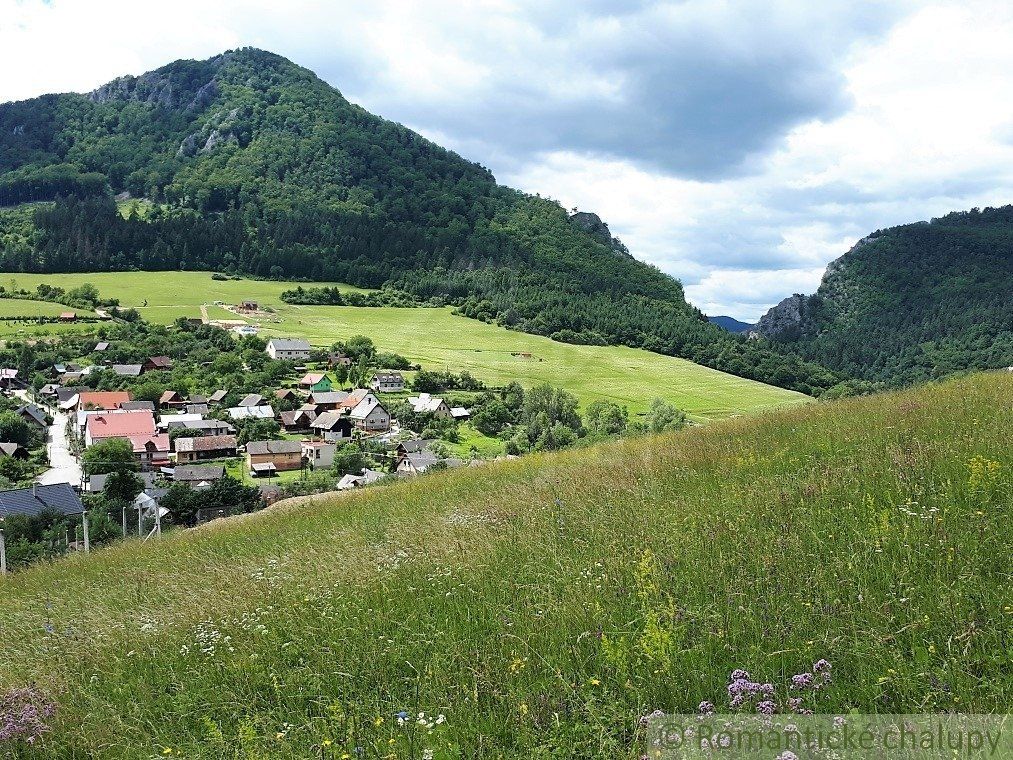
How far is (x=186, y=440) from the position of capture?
6738 centimetres

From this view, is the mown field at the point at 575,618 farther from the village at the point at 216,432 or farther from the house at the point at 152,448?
the house at the point at 152,448

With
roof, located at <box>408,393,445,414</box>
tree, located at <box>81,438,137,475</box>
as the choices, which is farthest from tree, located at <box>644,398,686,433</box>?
tree, located at <box>81,438,137,475</box>

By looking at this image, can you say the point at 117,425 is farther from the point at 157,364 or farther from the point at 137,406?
the point at 157,364

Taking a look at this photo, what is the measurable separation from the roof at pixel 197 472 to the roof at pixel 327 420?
1441 cm

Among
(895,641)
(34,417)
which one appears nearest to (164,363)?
(34,417)

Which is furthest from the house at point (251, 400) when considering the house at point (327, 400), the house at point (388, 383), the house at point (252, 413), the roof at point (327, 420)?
the house at point (388, 383)

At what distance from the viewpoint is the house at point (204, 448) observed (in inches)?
2635

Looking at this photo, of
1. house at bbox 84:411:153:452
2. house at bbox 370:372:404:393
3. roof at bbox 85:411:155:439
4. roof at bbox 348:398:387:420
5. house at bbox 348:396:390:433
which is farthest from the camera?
house at bbox 370:372:404:393

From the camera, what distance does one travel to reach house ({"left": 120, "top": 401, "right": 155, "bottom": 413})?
76.3m

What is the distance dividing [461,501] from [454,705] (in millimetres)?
5906

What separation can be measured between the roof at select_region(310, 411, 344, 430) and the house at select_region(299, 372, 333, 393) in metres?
11.0

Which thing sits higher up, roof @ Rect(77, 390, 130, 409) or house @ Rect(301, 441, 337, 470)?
roof @ Rect(77, 390, 130, 409)

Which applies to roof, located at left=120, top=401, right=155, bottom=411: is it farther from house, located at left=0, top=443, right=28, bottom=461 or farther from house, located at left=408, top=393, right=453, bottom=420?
house, located at left=408, top=393, right=453, bottom=420

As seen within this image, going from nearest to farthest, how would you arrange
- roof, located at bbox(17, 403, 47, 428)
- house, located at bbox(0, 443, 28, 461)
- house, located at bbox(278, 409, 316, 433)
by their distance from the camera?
1. house, located at bbox(0, 443, 28, 461)
2. roof, located at bbox(17, 403, 47, 428)
3. house, located at bbox(278, 409, 316, 433)
